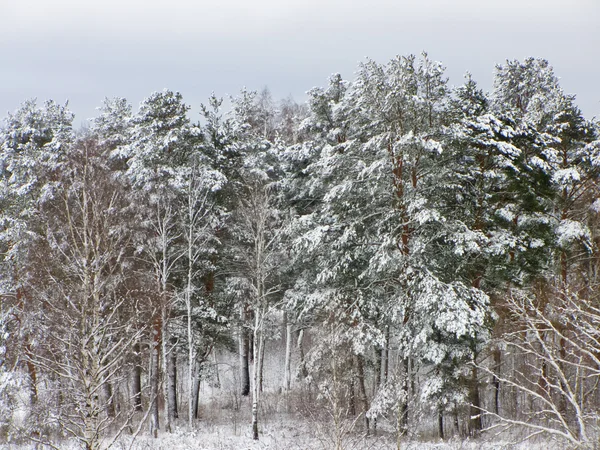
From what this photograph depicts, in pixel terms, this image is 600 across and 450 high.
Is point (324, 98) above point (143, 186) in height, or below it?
above

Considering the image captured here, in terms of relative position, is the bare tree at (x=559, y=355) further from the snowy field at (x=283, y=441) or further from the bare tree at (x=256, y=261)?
the bare tree at (x=256, y=261)

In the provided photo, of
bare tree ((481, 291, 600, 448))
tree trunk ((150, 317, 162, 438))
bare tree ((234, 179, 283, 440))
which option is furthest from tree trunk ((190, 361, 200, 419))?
bare tree ((481, 291, 600, 448))

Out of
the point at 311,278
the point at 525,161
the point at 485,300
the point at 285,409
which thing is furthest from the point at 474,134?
the point at 285,409

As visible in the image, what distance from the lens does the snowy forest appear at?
15.0 m

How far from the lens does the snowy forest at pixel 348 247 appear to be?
15.0 m

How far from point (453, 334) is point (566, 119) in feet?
34.6

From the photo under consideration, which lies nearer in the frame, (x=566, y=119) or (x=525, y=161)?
(x=525, y=161)

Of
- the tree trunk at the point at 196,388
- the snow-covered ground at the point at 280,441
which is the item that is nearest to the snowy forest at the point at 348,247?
the tree trunk at the point at 196,388

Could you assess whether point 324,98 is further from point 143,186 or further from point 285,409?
point 285,409

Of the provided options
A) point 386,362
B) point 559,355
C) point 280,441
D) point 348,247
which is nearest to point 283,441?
point 280,441

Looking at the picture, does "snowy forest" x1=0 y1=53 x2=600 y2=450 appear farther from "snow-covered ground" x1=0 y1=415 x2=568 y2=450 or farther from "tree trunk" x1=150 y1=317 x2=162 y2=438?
"snow-covered ground" x1=0 y1=415 x2=568 y2=450

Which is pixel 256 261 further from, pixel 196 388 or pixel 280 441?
pixel 196 388

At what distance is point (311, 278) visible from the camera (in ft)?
66.2

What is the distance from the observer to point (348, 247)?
17.3 metres
